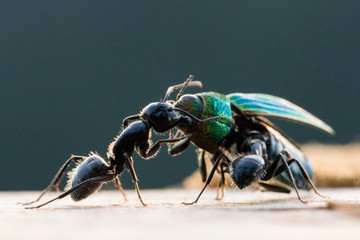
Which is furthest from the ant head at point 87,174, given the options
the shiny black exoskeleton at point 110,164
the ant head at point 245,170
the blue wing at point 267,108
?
the blue wing at point 267,108

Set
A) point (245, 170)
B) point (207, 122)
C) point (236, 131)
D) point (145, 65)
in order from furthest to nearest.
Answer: point (145, 65)
point (236, 131)
point (207, 122)
point (245, 170)

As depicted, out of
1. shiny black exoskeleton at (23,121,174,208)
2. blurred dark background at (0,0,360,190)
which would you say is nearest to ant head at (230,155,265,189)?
shiny black exoskeleton at (23,121,174,208)

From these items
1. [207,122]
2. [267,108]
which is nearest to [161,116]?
→ [207,122]

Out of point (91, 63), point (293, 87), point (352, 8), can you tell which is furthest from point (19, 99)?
point (352, 8)

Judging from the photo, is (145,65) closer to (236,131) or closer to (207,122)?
(236,131)

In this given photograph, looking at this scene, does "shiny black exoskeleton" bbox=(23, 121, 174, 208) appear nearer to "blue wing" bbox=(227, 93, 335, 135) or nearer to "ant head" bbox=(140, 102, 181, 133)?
"ant head" bbox=(140, 102, 181, 133)

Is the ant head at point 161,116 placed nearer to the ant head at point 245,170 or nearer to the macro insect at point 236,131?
the macro insect at point 236,131

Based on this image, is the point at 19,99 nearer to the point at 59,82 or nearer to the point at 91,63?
the point at 59,82
